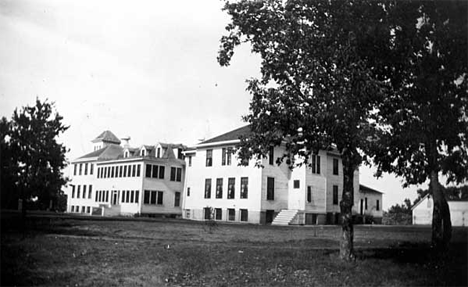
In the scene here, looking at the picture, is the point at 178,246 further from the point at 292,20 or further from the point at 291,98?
the point at 292,20

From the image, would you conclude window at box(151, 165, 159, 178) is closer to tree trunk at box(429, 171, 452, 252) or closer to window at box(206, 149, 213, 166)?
window at box(206, 149, 213, 166)

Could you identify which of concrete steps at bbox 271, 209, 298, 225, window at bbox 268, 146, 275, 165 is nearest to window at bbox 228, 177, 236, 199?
concrete steps at bbox 271, 209, 298, 225

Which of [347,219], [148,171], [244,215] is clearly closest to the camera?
[347,219]

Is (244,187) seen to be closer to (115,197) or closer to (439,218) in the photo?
(115,197)

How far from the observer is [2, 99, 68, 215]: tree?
9648 millimetres

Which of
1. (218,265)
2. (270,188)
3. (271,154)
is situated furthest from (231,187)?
(218,265)

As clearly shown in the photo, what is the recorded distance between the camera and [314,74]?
938cm

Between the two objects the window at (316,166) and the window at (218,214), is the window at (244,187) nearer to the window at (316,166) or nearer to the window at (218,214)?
the window at (218,214)

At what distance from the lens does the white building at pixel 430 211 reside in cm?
952

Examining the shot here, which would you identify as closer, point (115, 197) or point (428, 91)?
point (428, 91)

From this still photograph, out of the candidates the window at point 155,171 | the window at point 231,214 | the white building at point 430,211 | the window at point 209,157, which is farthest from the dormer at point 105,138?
the window at point 155,171

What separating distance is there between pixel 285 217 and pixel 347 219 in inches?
778

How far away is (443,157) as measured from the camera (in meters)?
9.14

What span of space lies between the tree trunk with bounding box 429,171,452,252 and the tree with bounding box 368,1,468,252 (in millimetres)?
39
